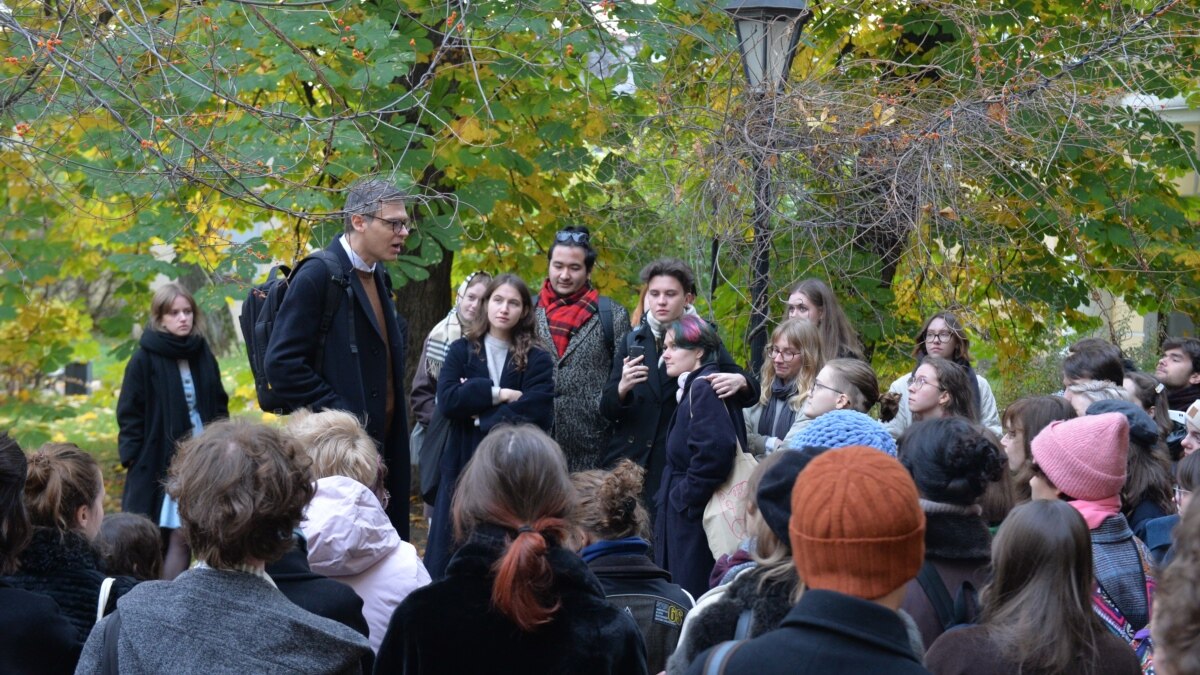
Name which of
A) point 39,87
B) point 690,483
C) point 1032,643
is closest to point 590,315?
point 690,483

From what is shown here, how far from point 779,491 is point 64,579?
1.93 metres

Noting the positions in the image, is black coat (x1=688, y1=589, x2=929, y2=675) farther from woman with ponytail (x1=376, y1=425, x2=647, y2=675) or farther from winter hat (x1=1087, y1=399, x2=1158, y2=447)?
winter hat (x1=1087, y1=399, x2=1158, y2=447)

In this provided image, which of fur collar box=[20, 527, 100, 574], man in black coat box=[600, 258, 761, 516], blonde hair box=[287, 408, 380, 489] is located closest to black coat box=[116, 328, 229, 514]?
man in black coat box=[600, 258, 761, 516]

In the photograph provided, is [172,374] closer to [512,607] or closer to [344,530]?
[344,530]

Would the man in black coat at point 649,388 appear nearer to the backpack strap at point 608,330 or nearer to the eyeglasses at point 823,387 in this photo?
the backpack strap at point 608,330

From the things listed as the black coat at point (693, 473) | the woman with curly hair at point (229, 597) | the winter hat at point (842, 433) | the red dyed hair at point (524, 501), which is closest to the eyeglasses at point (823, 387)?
the black coat at point (693, 473)

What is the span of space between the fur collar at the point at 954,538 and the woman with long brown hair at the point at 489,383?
2766 mm

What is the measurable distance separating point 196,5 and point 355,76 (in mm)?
1935

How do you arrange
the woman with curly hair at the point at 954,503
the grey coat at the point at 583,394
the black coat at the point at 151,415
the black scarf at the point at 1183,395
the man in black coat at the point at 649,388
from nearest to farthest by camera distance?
the woman with curly hair at the point at 954,503
the man in black coat at the point at 649,388
the grey coat at the point at 583,394
the black coat at the point at 151,415
the black scarf at the point at 1183,395

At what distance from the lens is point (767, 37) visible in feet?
20.0

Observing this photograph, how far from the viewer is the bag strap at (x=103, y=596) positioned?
3.23m

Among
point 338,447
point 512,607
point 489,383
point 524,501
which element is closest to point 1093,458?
point 524,501

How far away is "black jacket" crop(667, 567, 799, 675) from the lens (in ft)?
8.63

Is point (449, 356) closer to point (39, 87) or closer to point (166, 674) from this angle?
point (39, 87)
